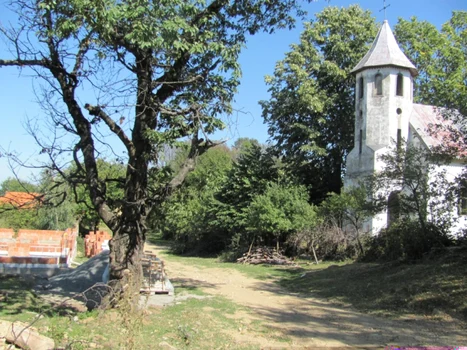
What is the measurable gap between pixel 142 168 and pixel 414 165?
32.5 feet

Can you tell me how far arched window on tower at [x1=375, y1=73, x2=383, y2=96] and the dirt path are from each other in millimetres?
19984

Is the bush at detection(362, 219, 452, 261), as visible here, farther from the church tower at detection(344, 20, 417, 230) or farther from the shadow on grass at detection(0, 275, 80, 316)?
the church tower at detection(344, 20, 417, 230)

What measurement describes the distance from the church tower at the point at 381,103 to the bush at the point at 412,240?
12.6 metres

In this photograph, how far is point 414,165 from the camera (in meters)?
15.7

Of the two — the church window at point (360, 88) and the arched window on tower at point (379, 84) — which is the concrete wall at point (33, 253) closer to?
the church window at point (360, 88)

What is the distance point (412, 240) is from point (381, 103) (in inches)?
631

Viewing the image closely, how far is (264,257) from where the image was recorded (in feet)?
85.8

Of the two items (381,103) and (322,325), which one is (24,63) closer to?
(322,325)

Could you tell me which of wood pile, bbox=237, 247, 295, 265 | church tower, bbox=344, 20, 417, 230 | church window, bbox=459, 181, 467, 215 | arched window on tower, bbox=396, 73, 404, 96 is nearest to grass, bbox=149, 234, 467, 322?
church window, bbox=459, 181, 467, 215

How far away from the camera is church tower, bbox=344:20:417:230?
3000 cm

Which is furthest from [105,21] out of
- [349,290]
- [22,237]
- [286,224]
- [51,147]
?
[286,224]

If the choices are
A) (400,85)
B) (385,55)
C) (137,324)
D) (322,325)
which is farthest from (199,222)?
(137,324)

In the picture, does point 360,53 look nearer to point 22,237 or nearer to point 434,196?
point 434,196

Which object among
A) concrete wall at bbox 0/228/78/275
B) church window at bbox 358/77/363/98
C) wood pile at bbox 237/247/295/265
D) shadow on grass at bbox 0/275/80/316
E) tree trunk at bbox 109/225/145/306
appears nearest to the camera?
shadow on grass at bbox 0/275/80/316
